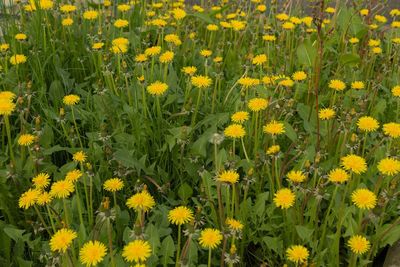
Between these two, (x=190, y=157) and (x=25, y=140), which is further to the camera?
(x=190, y=157)

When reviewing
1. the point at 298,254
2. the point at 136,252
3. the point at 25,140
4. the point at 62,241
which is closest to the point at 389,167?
the point at 298,254

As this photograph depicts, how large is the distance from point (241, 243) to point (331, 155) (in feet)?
1.81

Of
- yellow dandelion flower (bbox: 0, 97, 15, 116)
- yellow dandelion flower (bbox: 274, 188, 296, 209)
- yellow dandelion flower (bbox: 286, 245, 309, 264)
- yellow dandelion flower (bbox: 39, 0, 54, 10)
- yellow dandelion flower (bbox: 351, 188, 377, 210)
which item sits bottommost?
yellow dandelion flower (bbox: 286, 245, 309, 264)

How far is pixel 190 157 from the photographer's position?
1757 millimetres

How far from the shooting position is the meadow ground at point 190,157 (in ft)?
4.43

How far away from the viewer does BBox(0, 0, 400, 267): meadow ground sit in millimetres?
1352

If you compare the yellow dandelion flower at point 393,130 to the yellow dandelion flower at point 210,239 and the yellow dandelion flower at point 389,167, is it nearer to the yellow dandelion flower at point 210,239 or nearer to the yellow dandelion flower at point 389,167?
the yellow dandelion flower at point 389,167

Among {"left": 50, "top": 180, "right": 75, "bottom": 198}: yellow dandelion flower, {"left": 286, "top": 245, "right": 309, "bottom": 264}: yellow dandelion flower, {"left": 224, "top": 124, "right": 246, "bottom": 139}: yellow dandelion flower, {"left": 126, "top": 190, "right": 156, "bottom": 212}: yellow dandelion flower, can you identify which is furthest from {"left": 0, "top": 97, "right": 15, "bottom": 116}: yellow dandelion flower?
{"left": 286, "top": 245, "right": 309, "bottom": 264}: yellow dandelion flower

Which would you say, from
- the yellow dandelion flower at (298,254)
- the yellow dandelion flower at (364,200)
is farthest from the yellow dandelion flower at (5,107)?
the yellow dandelion flower at (364,200)

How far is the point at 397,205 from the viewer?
159 centimetres

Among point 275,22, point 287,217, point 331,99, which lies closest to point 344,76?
point 331,99

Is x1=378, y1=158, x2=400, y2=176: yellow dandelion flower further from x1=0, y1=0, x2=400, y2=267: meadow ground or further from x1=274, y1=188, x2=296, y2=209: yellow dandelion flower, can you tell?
x1=274, y1=188, x2=296, y2=209: yellow dandelion flower

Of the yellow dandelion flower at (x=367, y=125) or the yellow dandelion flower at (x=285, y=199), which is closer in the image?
the yellow dandelion flower at (x=285, y=199)

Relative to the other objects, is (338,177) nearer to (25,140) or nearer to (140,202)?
(140,202)
